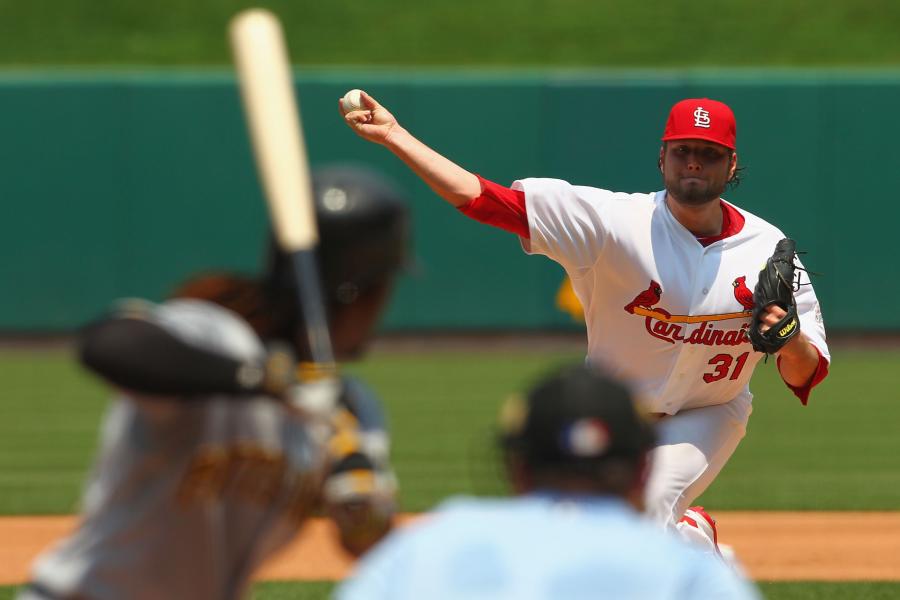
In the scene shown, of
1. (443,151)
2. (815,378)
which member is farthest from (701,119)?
(443,151)

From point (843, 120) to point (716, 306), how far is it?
39.9 feet

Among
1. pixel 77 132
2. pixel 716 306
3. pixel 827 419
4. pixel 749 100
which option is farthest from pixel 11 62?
pixel 716 306

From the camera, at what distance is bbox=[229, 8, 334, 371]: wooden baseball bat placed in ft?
8.29

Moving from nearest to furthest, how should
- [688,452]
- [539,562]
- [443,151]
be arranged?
[539,562], [688,452], [443,151]

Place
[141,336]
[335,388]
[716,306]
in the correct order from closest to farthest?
[141,336], [335,388], [716,306]

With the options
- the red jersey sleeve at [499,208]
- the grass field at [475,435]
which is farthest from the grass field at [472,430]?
the red jersey sleeve at [499,208]

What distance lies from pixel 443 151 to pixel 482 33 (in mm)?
4247

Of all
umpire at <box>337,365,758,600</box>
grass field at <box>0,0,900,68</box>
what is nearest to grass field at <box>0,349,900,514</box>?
umpire at <box>337,365,758,600</box>

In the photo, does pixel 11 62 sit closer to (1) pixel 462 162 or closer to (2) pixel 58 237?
(2) pixel 58 237

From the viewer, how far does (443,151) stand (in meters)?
17.2

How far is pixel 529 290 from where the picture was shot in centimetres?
1738

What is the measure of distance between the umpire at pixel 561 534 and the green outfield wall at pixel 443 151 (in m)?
15.0

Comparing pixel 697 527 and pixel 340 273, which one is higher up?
pixel 340 273

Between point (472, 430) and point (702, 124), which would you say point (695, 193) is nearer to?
point (702, 124)
